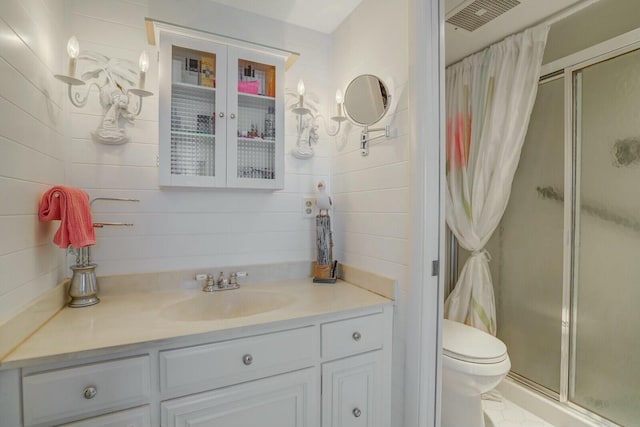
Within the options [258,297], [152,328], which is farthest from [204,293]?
[152,328]

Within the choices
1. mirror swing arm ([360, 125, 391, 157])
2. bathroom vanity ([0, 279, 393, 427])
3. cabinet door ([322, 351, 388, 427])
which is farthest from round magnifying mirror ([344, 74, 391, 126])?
cabinet door ([322, 351, 388, 427])

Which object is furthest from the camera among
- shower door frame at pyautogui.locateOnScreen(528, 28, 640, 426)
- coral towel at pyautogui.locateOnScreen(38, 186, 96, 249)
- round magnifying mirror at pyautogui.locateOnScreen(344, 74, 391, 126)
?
shower door frame at pyautogui.locateOnScreen(528, 28, 640, 426)

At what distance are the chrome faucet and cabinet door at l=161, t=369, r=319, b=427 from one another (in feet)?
1.79

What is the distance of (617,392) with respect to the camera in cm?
155

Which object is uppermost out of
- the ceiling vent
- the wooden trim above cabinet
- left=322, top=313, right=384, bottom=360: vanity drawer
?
the ceiling vent

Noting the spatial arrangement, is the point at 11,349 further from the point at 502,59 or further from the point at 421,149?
the point at 502,59

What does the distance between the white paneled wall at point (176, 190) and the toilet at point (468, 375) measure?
93 centimetres

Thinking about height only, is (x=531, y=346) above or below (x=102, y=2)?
below

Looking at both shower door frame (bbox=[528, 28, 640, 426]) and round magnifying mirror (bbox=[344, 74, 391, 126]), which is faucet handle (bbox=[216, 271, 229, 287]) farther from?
shower door frame (bbox=[528, 28, 640, 426])

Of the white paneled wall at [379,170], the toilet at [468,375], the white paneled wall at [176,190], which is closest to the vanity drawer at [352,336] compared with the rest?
the white paneled wall at [379,170]

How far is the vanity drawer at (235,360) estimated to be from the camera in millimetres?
945

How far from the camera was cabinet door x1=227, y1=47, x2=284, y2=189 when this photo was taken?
1.43m

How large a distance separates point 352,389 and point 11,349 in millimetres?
1133

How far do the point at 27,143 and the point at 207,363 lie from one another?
925 millimetres
